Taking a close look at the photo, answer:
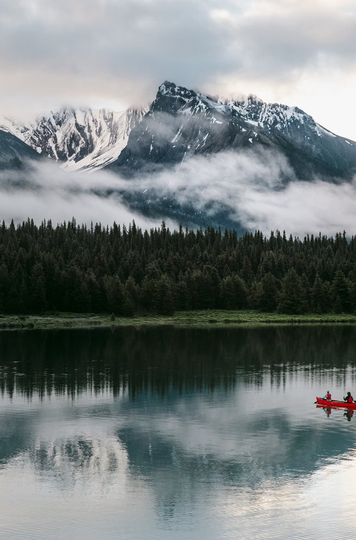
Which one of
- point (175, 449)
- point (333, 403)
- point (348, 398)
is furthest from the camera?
point (333, 403)

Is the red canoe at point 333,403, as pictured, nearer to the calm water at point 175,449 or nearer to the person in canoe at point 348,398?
the person in canoe at point 348,398

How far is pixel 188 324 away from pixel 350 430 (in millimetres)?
130090

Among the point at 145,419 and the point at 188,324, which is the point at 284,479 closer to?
the point at 145,419

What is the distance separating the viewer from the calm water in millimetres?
42906

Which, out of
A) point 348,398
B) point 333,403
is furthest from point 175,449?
point 348,398

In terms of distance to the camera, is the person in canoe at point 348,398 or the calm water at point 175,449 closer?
the calm water at point 175,449

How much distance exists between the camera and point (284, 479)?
50.5 meters

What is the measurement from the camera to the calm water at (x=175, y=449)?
42906 mm

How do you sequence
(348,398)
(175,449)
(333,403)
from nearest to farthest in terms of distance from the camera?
1. (175,449)
2. (348,398)
3. (333,403)

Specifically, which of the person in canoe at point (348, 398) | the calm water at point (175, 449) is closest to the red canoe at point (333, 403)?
the person in canoe at point (348, 398)

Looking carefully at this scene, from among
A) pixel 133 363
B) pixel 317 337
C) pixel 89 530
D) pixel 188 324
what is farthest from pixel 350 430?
pixel 188 324

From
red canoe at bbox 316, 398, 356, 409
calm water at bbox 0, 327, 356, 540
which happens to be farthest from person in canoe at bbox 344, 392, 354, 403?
calm water at bbox 0, 327, 356, 540

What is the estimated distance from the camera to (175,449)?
58.7m

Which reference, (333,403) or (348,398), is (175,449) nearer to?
(333,403)
